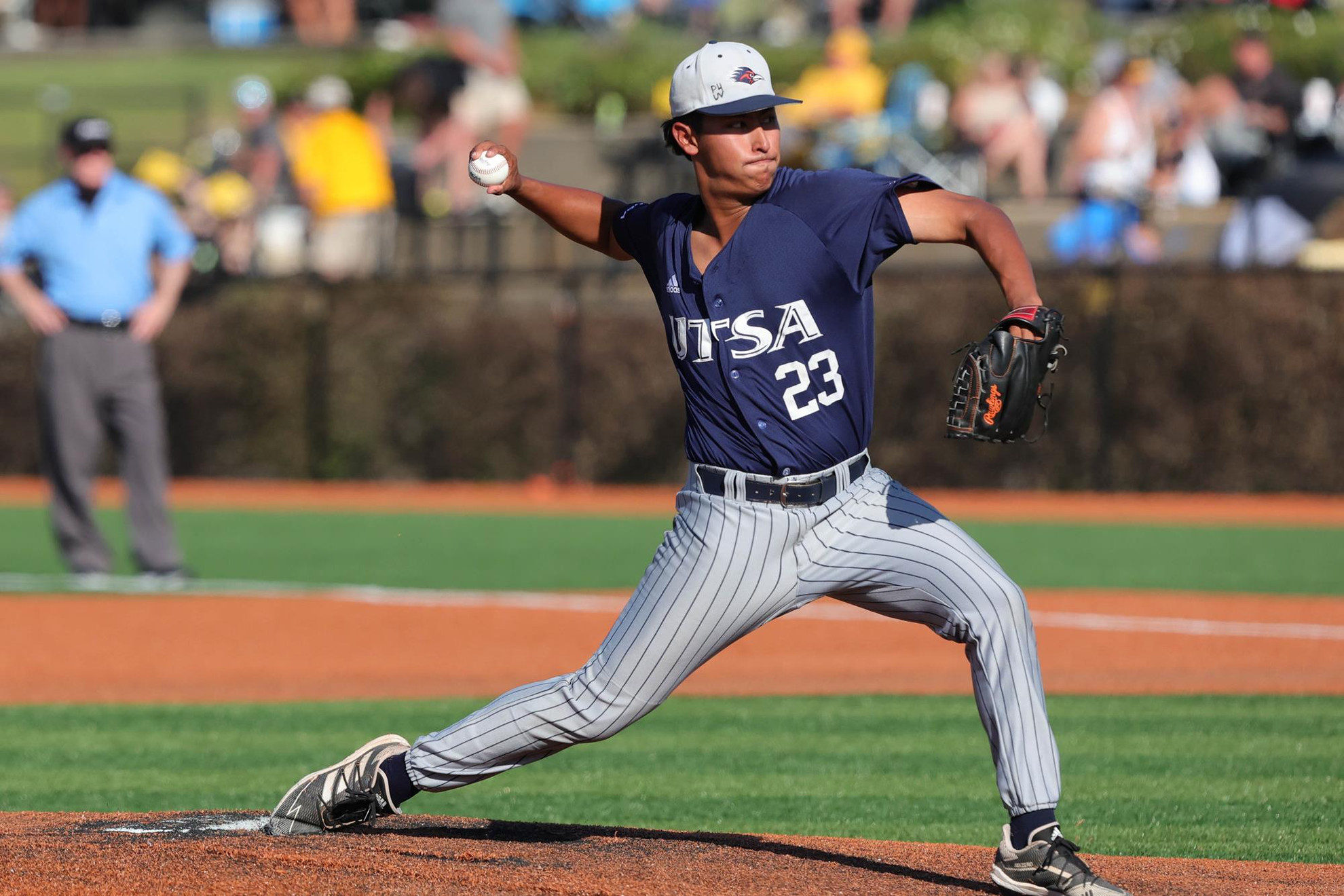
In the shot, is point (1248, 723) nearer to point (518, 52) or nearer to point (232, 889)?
point (232, 889)

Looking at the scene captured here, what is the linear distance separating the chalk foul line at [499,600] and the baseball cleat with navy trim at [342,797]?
5.56 metres

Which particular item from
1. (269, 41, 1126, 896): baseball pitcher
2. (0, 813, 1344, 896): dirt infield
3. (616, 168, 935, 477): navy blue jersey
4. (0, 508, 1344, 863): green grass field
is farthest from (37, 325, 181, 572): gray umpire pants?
(616, 168, 935, 477): navy blue jersey

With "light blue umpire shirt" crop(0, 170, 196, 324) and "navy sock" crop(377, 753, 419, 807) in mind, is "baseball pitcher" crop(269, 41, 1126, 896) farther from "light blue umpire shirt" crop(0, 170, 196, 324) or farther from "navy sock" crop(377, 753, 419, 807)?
"light blue umpire shirt" crop(0, 170, 196, 324)

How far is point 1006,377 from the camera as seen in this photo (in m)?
4.29

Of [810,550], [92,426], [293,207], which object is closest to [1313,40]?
[293,207]

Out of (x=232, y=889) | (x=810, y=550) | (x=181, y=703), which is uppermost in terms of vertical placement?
(x=810, y=550)

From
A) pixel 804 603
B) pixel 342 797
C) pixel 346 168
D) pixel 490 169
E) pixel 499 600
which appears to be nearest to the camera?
pixel 804 603

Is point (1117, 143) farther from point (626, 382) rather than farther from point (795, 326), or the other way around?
point (795, 326)

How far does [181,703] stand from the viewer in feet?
26.6

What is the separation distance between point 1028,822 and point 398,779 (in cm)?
162

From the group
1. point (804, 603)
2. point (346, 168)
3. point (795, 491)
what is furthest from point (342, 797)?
point (346, 168)

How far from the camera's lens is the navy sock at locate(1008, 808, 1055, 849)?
170 inches

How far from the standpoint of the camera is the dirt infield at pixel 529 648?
8.52 meters

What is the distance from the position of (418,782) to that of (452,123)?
649 inches
